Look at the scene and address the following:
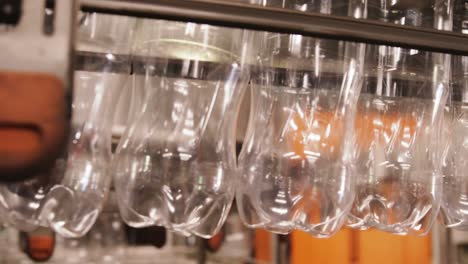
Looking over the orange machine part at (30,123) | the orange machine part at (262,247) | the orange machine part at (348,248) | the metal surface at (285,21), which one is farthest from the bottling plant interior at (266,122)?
the orange machine part at (262,247)

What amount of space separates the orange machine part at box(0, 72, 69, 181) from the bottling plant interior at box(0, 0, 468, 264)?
0.41 feet

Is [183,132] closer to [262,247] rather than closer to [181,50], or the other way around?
[181,50]

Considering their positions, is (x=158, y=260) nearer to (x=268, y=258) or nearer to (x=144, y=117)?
(x=268, y=258)

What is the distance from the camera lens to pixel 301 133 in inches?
24.7

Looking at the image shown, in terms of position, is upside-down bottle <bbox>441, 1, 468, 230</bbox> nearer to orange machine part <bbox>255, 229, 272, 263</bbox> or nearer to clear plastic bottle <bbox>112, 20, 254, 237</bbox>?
clear plastic bottle <bbox>112, 20, 254, 237</bbox>

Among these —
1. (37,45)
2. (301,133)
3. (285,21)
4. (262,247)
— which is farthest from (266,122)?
(262,247)

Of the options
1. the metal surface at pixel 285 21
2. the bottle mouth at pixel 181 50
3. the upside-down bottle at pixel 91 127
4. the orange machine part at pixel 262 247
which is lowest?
the orange machine part at pixel 262 247

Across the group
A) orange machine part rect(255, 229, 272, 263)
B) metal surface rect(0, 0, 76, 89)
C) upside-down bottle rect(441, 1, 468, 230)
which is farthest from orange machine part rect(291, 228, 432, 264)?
metal surface rect(0, 0, 76, 89)

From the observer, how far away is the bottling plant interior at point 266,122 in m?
0.57

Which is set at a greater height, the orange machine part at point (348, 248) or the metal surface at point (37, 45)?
the metal surface at point (37, 45)

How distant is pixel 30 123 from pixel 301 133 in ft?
1.03

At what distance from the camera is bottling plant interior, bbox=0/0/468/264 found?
57 centimetres

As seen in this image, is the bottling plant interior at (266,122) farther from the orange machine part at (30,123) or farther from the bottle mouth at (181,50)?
the orange machine part at (30,123)

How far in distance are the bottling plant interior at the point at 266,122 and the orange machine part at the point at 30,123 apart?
5.0 inches
